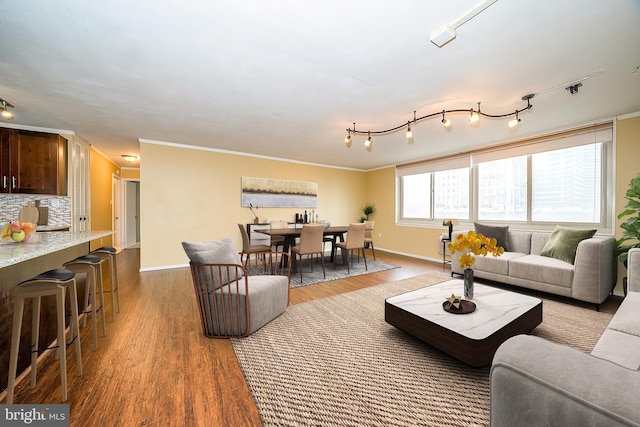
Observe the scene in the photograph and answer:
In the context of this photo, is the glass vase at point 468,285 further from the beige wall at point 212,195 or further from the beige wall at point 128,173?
the beige wall at point 128,173

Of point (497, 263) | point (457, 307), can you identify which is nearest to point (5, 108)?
point (457, 307)

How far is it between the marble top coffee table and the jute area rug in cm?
16

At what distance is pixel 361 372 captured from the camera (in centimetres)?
173

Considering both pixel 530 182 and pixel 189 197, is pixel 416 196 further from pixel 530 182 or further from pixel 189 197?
pixel 189 197

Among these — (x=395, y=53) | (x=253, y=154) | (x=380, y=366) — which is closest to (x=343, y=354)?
(x=380, y=366)

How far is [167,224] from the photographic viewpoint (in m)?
4.61

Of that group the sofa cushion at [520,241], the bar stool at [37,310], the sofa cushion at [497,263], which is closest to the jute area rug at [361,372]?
the sofa cushion at [497,263]

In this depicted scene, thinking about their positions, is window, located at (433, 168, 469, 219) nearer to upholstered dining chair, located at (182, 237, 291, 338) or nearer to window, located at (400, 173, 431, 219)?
window, located at (400, 173, 431, 219)

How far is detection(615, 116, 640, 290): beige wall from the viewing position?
317 cm

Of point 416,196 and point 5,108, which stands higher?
point 5,108

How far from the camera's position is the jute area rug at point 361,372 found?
139cm

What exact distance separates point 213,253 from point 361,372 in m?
1.53

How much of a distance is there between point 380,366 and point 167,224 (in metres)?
4.38

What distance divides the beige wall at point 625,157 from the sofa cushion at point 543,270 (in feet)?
3.21
